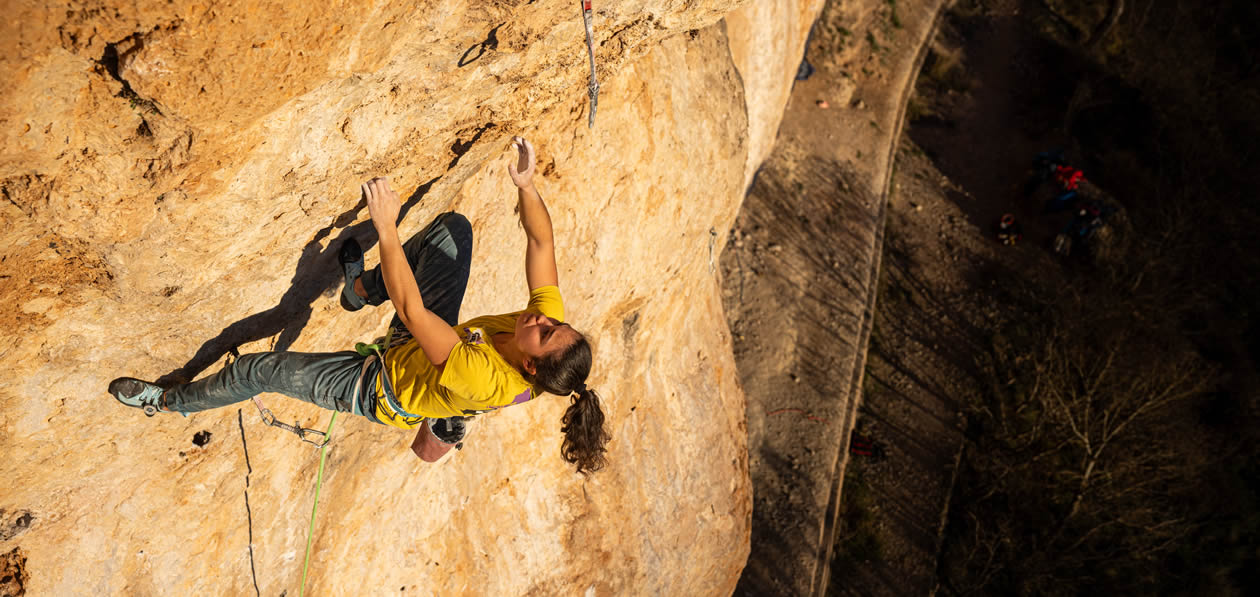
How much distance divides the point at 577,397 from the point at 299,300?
1.99 meters

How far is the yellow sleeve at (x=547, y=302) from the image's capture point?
416 cm

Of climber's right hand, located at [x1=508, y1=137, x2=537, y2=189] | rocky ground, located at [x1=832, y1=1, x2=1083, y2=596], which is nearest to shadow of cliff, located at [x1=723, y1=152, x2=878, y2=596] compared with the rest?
rocky ground, located at [x1=832, y1=1, x2=1083, y2=596]

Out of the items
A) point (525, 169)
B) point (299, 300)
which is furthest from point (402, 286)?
point (299, 300)

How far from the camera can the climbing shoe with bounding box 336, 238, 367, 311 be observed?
14.4 ft

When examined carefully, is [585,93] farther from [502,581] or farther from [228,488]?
[502,581]

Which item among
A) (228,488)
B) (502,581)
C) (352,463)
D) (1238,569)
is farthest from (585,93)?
(1238,569)

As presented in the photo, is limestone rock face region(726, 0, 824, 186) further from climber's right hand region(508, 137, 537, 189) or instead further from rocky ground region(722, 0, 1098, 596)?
climber's right hand region(508, 137, 537, 189)

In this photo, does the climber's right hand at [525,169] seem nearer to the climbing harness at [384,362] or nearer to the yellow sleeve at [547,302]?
the yellow sleeve at [547,302]

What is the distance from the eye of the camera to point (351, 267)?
4395 mm

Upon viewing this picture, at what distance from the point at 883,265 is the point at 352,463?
16234mm

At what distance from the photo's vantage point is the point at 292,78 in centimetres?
320

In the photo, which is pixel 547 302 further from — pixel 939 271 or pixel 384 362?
pixel 939 271

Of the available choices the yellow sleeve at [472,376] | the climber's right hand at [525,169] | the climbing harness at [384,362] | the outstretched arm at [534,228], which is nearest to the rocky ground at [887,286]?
the outstretched arm at [534,228]

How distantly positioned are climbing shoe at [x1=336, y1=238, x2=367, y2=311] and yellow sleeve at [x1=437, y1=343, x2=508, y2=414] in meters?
1.24
